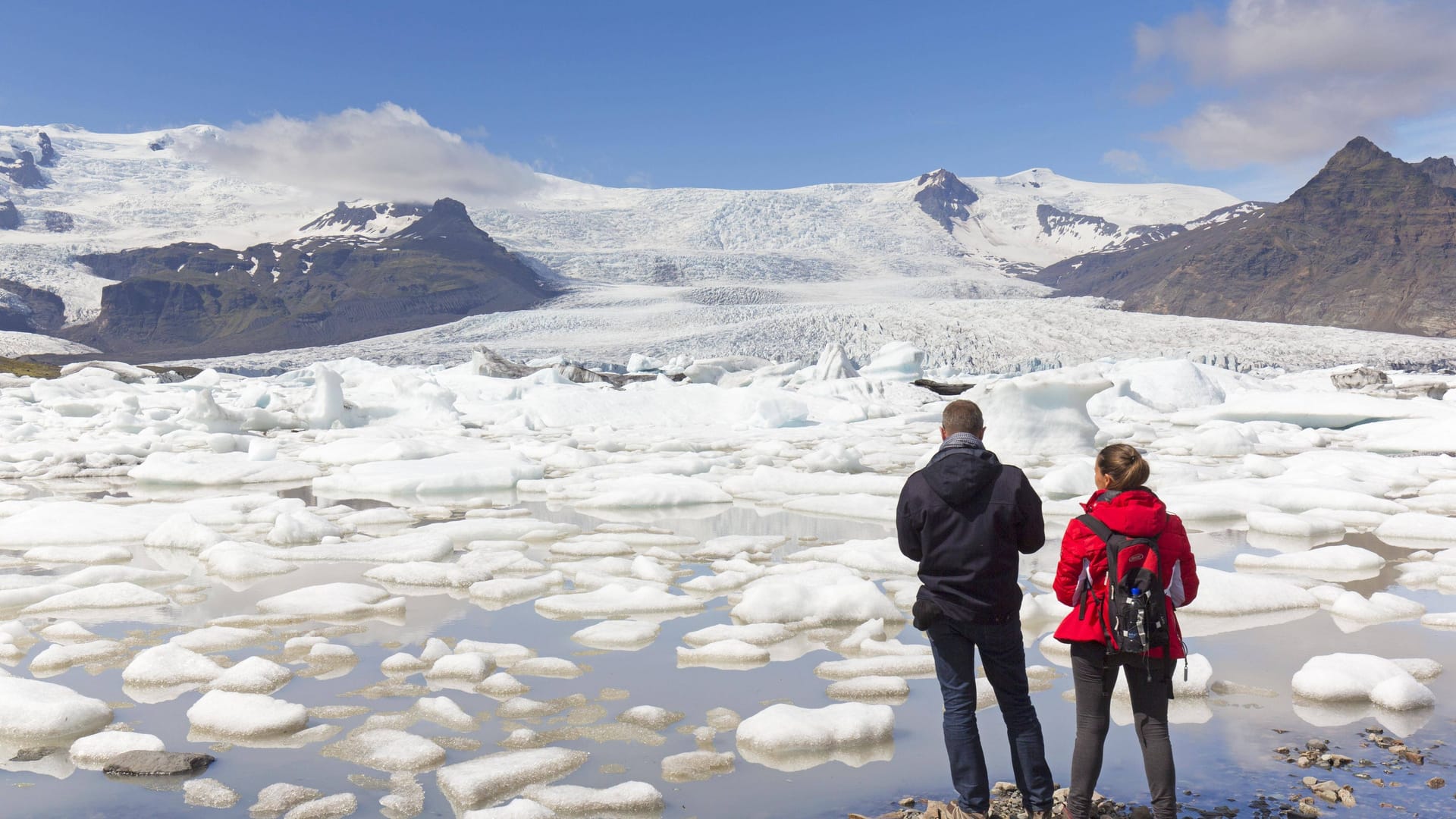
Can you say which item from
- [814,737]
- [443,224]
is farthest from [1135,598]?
[443,224]

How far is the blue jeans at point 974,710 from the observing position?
2.78 metres

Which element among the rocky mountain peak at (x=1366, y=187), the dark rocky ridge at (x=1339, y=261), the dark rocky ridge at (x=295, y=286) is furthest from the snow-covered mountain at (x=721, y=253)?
the rocky mountain peak at (x=1366, y=187)

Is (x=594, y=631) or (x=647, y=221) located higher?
(x=647, y=221)

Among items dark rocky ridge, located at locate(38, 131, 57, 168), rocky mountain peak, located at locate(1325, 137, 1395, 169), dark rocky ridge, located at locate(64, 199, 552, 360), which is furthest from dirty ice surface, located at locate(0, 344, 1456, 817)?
dark rocky ridge, located at locate(38, 131, 57, 168)

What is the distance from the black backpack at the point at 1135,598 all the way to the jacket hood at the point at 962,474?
34cm

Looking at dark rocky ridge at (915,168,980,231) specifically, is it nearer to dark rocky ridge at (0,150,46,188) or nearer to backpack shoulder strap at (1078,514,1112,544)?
dark rocky ridge at (0,150,46,188)

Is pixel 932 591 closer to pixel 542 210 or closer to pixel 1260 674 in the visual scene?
pixel 1260 674

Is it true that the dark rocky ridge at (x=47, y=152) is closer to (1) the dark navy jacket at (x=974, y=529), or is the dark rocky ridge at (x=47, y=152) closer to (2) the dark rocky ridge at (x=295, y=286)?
(2) the dark rocky ridge at (x=295, y=286)

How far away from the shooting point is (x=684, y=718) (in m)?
3.68

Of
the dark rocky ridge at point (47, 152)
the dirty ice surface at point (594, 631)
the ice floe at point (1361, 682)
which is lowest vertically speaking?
the dirty ice surface at point (594, 631)

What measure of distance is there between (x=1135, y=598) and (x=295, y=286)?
134m

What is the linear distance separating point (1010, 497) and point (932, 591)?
35 centimetres

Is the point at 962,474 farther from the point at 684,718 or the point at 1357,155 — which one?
the point at 1357,155

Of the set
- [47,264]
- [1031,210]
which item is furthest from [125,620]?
[1031,210]
